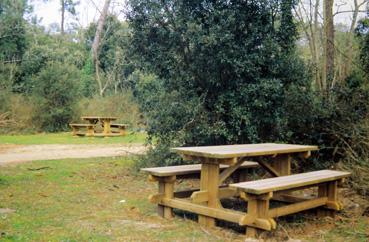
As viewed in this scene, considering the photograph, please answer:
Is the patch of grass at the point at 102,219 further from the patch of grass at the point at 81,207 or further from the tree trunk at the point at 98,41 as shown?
the tree trunk at the point at 98,41

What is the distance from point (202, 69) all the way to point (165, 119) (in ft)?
4.16

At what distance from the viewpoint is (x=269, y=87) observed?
848cm

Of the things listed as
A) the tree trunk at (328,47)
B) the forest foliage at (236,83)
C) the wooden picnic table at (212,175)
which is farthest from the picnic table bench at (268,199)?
the tree trunk at (328,47)

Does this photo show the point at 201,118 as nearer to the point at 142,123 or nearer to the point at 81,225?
the point at 142,123

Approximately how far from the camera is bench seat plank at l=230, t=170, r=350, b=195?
488 centimetres

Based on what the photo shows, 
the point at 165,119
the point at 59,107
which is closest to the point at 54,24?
the point at 59,107

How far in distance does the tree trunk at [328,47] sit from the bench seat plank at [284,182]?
4.84 meters

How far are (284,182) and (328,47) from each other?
664 centimetres

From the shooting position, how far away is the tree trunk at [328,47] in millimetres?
10734

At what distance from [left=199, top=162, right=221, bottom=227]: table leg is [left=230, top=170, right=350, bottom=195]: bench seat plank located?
21.9 inches

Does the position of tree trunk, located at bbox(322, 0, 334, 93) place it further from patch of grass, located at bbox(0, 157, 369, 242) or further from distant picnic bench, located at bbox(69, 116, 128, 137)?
distant picnic bench, located at bbox(69, 116, 128, 137)

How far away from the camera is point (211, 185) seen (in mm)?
5723

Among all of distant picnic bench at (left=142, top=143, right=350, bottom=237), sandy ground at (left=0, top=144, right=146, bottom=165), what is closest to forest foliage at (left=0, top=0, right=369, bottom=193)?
distant picnic bench at (left=142, top=143, right=350, bottom=237)

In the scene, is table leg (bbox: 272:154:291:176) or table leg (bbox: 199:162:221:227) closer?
table leg (bbox: 199:162:221:227)
